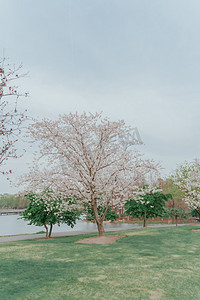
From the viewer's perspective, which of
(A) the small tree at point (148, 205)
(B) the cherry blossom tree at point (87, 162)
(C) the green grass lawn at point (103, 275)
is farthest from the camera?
(A) the small tree at point (148, 205)

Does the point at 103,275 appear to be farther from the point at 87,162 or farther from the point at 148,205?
the point at 148,205

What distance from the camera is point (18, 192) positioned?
17.8 m

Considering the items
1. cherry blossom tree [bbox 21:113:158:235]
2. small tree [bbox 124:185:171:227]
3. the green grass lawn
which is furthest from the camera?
small tree [bbox 124:185:171:227]

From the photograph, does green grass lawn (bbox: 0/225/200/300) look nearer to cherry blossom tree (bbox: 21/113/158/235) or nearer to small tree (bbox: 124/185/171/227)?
cherry blossom tree (bbox: 21/113/158/235)

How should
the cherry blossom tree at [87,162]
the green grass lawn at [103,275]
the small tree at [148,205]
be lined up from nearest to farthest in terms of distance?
the green grass lawn at [103,275], the cherry blossom tree at [87,162], the small tree at [148,205]

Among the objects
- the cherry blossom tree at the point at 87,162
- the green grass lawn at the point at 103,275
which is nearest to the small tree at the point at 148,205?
the cherry blossom tree at the point at 87,162

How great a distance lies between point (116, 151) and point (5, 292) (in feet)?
37.9

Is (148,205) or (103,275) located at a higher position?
(148,205)

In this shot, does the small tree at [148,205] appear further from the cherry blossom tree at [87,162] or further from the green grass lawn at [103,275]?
the green grass lawn at [103,275]

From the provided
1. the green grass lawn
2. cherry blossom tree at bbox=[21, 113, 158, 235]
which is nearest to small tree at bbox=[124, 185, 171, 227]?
cherry blossom tree at bbox=[21, 113, 158, 235]

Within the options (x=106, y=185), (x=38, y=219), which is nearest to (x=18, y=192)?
(x=38, y=219)

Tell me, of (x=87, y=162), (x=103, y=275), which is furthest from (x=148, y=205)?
(x=103, y=275)

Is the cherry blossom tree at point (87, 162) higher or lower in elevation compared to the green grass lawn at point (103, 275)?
higher

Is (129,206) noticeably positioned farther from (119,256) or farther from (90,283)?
(90,283)
